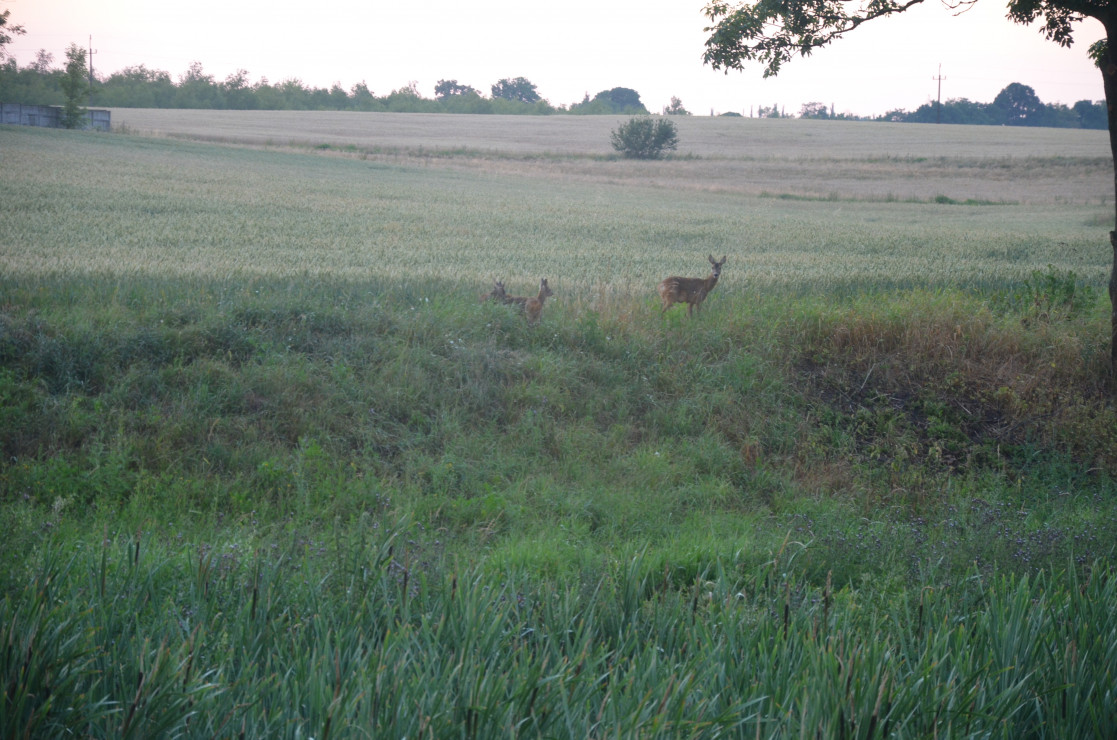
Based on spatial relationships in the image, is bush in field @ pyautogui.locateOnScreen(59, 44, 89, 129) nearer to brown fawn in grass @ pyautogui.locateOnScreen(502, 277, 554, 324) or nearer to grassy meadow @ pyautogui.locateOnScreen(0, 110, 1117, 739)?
grassy meadow @ pyautogui.locateOnScreen(0, 110, 1117, 739)

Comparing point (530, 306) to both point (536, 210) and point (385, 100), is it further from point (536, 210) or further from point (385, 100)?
point (385, 100)

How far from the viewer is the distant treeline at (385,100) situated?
72938 millimetres

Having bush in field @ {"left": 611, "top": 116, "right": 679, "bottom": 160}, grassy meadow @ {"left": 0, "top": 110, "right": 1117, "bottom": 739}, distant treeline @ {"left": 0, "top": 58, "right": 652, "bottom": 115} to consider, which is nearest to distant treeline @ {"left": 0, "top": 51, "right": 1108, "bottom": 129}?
distant treeline @ {"left": 0, "top": 58, "right": 652, "bottom": 115}

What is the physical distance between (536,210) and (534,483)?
875 inches

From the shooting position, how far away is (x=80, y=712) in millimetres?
2158

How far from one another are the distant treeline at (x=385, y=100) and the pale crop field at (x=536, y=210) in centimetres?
1466

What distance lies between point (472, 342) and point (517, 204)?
2172cm

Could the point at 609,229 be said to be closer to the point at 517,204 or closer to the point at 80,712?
the point at 517,204

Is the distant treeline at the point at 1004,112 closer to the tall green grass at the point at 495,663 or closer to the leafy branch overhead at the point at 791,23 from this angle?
the leafy branch overhead at the point at 791,23

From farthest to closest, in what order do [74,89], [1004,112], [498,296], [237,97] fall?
[1004,112] → [237,97] → [74,89] → [498,296]

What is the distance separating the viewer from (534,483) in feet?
23.7

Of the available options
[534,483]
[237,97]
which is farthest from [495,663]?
[237,97]

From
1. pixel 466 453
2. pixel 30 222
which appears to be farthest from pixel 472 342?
pixel 30 222

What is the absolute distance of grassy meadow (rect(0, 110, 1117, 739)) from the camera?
242 centimetres
